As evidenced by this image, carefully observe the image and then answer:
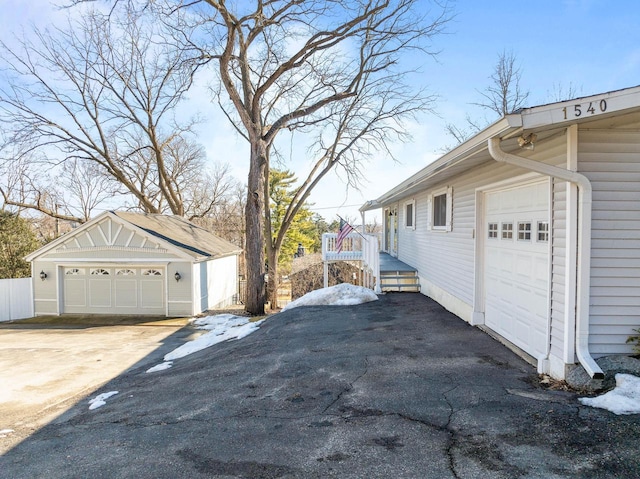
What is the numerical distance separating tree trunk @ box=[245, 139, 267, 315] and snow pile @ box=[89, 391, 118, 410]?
30.0ft

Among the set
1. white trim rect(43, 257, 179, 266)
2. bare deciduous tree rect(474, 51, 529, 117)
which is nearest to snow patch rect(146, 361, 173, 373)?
white trim rect(43, 257, 179, 266)

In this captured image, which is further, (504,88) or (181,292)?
(504,88)

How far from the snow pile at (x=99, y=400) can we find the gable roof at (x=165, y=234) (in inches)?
399

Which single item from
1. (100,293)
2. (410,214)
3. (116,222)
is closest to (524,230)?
(410,214)

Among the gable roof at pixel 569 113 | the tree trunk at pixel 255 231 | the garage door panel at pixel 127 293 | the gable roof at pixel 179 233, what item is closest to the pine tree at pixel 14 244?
the garage door panel at pixel 127 293

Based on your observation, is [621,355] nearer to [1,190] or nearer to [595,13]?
[595,13]

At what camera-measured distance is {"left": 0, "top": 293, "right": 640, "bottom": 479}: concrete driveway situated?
9.20 feet

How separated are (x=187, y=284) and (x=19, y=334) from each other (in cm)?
568

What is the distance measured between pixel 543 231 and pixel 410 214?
825 centimetres

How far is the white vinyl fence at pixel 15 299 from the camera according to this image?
1628 centimetres

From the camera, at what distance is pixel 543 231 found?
15.2 feet

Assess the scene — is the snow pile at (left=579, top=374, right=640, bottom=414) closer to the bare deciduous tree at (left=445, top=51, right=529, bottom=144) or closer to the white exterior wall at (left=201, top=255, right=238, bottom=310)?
the white exterior wall at (left=201, top=255, right=238, bottom=310)

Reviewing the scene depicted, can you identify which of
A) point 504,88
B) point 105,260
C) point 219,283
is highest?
point 504,88

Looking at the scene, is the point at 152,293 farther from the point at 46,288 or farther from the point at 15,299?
the point at 15,299
